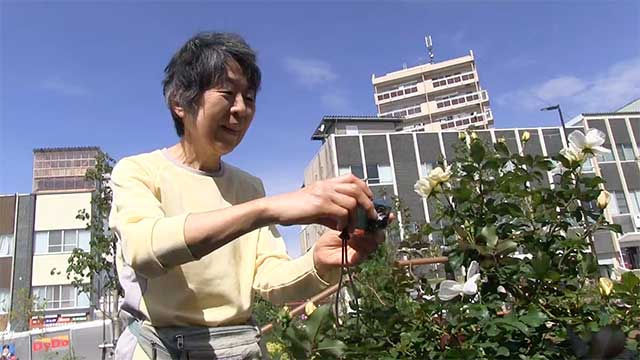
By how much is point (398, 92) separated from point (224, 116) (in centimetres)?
4871

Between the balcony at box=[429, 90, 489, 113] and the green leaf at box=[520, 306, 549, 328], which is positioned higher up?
the balcony at box=[429, 90, 489, 113]

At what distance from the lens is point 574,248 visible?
4.83 ft

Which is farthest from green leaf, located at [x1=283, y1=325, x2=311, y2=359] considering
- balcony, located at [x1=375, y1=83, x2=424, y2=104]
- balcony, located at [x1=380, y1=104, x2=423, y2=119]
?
balcony, located at [x1=375, y1=83, x2=424, y2=104]

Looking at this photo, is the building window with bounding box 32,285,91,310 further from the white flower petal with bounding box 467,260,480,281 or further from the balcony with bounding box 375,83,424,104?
the balcony with bounding box 375,83,424,104

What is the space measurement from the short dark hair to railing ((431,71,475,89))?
48573 mm

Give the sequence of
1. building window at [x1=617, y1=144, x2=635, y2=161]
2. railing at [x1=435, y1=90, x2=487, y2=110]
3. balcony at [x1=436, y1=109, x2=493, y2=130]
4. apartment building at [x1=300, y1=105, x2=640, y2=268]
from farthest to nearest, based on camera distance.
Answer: railing at [x1=435, y1=90, x2=487, y2=110]
balcony at [x1=436, y1=109, x2=493, y2=130]
building window at [x1=617, y1=144, x2=635, y2=161]
apartment building at [x1=300, y1=105, x2=640, y2=268]

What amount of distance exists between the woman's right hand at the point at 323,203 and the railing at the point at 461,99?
4817 cm

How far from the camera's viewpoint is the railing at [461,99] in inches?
1827

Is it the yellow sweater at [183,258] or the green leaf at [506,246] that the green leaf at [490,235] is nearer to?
the green leaf at [506,246]

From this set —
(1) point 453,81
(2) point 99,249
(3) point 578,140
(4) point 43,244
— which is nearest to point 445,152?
(1) point 453,81

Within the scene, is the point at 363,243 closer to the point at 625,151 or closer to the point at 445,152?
the point at 445,152

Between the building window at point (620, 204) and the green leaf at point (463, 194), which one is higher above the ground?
the building window at point (620, 204)

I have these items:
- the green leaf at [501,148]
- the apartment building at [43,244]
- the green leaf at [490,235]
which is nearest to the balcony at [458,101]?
the apartment building at [43,244]

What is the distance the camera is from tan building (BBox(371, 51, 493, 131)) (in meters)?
46.5
